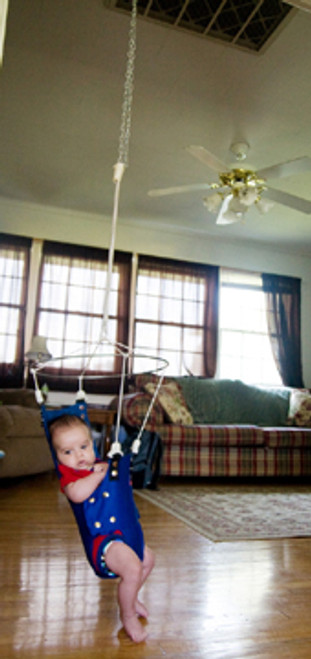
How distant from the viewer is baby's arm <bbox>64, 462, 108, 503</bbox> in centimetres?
138

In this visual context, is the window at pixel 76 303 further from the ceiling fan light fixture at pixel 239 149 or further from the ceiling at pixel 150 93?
the ceiling fan light fixture at pixel 239 149

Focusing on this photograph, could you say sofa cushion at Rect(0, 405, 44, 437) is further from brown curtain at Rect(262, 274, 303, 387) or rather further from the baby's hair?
brown curtain at Rect(262, 274, 303, 387)

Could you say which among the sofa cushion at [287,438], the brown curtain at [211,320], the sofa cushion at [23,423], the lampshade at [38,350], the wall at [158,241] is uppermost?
the wall at [158,241]

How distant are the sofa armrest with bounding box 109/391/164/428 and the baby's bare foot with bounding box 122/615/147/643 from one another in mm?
2841

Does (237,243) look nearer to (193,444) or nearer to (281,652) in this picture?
(193,444)

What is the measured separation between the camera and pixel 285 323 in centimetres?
659

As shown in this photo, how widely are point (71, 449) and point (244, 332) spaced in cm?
535

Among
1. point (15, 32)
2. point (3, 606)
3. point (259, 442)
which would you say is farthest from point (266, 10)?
point (259, 442)

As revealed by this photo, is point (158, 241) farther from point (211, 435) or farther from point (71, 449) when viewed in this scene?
point (71, 449)

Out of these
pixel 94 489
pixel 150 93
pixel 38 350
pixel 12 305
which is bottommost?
pixel 94 489

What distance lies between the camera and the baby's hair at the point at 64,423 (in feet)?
4.73

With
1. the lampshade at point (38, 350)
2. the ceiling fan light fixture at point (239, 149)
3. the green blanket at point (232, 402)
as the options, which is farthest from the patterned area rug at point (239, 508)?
the ceiling fan light fixture at point (239, 149)

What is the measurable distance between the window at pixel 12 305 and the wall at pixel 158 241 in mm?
248

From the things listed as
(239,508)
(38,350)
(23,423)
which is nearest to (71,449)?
(239,508)
